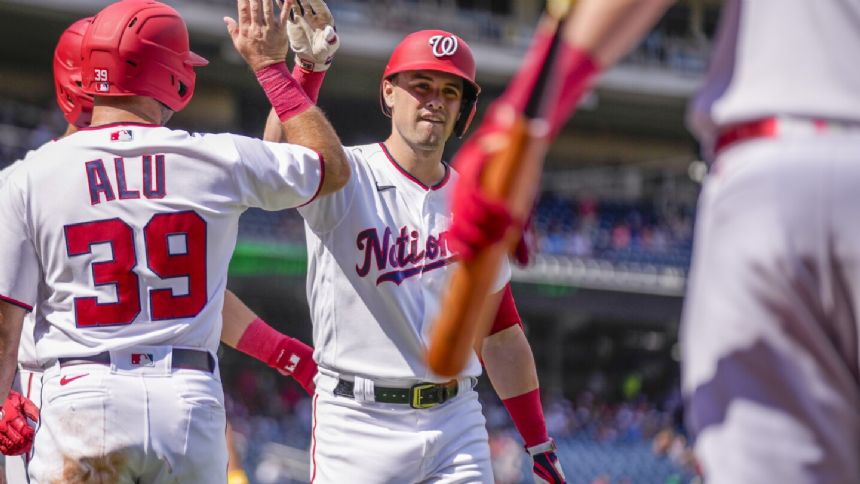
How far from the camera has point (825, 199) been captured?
1.78m

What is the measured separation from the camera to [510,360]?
4.58 meters

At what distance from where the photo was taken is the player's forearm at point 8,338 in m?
3.27

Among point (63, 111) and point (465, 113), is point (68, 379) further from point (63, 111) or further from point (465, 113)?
point (465, 113)

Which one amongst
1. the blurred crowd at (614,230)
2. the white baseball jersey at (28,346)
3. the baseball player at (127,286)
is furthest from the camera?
the blurred crowd at (614,230)

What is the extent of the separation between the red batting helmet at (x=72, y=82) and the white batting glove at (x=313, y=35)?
0.66 meters

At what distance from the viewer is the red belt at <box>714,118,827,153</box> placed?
1848 mm

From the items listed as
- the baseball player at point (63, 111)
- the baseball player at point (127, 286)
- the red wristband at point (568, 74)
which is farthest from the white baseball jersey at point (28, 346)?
the red wristband at point (568, 74)

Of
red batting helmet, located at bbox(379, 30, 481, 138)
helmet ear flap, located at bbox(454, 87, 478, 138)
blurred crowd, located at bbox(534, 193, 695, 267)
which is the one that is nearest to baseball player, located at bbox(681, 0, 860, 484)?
red batting helmet, located at bbox(379, 30, 481, 138)

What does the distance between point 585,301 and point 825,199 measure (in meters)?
23.9

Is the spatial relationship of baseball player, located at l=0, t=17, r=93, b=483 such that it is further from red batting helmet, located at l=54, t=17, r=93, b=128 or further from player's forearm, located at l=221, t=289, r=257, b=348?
player's forearm, located at l=221, t=289, r=257, b=348

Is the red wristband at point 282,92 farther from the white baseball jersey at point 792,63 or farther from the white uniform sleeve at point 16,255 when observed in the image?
the white baseball jersey at point 792,63

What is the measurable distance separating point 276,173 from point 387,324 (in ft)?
2.86

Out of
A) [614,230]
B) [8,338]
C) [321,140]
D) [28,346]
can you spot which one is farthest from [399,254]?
[614,230]

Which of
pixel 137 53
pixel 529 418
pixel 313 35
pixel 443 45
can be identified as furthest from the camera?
pixel 529 418
